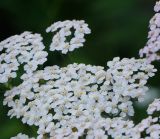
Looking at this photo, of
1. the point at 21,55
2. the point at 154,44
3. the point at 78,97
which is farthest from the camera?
the point at 21,55

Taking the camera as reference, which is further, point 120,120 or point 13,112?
point 13,112

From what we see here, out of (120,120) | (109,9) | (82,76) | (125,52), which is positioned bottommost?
(120,120)

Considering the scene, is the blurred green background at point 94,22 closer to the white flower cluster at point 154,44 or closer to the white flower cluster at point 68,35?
the white flower cluster at point 68,35

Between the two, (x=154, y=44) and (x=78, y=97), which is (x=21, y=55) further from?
(x=154, y=44)

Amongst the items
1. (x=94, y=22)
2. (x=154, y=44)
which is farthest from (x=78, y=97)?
(x=94, y=22)

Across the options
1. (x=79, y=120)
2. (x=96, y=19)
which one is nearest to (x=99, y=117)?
(x=79, y=120)

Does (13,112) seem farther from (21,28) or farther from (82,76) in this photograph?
(21,28)
